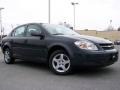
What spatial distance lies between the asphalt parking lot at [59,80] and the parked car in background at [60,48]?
0.36m

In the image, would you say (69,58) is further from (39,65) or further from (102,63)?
(39,65)

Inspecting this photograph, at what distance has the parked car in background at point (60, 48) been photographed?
596 cm

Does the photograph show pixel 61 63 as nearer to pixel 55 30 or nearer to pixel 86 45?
pixel 86 45

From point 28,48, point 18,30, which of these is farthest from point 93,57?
point 18,30

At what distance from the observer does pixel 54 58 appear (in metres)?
6.55

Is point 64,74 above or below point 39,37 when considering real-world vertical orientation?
below

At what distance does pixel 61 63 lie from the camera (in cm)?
646

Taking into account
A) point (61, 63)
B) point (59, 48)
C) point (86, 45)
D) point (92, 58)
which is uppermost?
point (86, 45)

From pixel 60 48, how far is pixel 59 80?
1.05 metres

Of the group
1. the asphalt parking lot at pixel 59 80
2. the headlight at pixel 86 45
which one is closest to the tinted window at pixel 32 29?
the asphalt parking lot at pixel 59 80

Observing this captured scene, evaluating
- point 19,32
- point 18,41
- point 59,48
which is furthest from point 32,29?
point 59,48

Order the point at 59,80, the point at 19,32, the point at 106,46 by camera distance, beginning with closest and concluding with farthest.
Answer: the point at 59,80 → the point at 106,46 → the point at 19,32

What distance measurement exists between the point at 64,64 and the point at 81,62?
1.97 feet

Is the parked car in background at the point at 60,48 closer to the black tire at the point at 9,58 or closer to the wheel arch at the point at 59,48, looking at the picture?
the wheel arch at the point at 59,48
